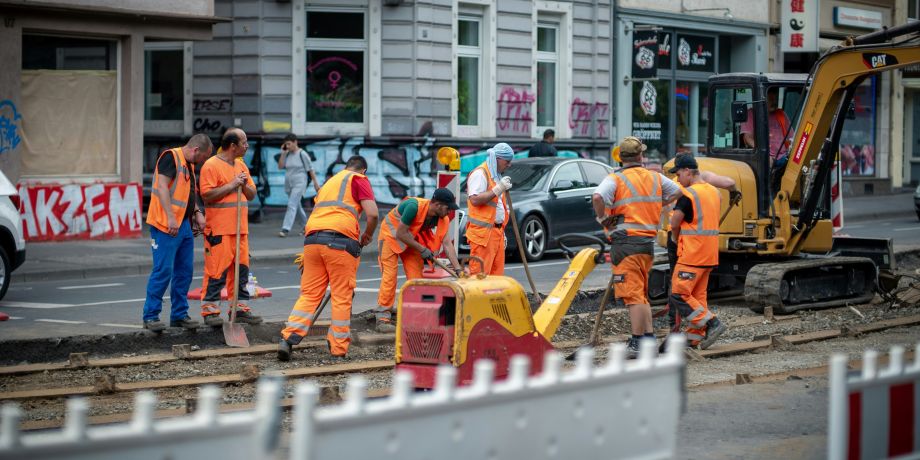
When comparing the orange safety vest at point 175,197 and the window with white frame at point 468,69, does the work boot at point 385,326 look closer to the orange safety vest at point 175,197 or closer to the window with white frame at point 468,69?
the orange safety vest at point 175,197

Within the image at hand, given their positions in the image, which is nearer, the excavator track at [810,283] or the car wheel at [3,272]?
the excavator track at [810,283]

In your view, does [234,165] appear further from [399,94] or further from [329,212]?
[399,94]

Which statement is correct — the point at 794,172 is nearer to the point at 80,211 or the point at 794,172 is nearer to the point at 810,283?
the point at 810,283

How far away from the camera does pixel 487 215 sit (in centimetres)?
1220

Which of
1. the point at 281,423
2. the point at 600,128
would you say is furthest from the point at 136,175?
→ the point at 281,423

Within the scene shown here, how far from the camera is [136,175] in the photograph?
2167 cm

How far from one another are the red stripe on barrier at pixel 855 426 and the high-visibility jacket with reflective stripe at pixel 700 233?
633cm

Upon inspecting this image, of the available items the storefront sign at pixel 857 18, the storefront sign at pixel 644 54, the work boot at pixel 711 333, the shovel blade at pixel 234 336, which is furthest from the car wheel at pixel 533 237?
the storefront sign at pixel 857 18

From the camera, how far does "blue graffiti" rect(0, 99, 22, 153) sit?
2012 cm

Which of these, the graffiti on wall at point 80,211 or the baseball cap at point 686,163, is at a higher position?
the baseball cap at point 686,163

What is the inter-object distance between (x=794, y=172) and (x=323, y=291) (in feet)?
20.9

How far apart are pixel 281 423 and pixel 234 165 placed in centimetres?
459

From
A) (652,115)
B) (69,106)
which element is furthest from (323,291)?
(652,115)

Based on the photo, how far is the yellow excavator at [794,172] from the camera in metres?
14.1
